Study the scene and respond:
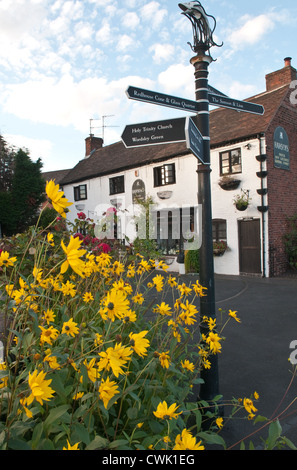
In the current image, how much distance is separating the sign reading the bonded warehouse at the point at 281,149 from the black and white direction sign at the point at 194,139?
10606 mm

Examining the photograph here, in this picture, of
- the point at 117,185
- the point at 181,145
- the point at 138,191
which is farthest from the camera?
the point at 117,185

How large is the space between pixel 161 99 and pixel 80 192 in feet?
66.2

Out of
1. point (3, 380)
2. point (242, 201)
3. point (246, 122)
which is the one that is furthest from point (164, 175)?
point (3, 380)

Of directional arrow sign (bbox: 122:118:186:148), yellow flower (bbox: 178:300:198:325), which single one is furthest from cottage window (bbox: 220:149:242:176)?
yellow flower (bbox: 178:300:198:325)

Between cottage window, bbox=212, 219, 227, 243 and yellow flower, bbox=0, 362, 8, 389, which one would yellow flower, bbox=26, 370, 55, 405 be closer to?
yellow flower, bbox=0, 362, 8, 389

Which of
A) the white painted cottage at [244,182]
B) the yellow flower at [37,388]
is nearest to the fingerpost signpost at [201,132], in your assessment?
the yellow flower at [37,388]

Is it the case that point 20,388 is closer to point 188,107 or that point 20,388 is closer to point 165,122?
point 165,122

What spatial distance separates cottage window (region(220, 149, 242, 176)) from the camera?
517 inches

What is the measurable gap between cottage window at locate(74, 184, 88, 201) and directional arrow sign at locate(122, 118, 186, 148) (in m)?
19.3

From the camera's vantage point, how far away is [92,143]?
26.2 meters

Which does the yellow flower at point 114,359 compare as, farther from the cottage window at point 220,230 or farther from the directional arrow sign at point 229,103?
the cottage window at point 220,230

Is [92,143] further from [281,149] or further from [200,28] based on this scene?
[200,28]

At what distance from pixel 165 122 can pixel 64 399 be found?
97.7 inches

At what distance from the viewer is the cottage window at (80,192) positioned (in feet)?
72.6
